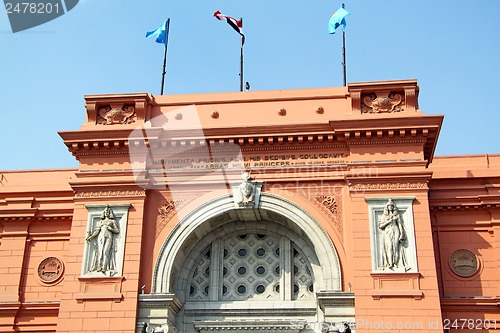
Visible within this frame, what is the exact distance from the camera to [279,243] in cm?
2009

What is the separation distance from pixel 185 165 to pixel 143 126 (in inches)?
64.2

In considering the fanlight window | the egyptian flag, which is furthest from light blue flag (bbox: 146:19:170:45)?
the fanlight window

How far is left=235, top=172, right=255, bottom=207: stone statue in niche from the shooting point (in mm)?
19219

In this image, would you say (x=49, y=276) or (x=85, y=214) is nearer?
(x=85, y=214)

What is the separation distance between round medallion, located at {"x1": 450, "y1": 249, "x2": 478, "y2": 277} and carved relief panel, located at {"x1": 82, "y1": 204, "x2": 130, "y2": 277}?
362 inches

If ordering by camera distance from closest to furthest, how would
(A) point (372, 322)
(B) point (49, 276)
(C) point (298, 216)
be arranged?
(A) point (372, 322) → (C) point (298, 216) → (B) point (49, 276)

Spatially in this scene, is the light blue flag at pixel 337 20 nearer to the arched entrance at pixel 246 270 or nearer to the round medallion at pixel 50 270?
the arched entrance at pixel 246 270

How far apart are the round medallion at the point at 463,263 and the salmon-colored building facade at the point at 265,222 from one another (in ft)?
0.18

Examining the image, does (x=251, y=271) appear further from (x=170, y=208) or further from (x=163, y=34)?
(x=163, y=34)

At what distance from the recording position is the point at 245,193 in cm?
1925

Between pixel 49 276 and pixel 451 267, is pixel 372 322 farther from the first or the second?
pixel 49 276

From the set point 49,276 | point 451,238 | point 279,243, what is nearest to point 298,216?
point 279,243

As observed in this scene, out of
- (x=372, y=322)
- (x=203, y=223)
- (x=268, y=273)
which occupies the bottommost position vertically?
(x=372, y=322)

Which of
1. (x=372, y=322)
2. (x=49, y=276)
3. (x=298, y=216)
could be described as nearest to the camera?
(x=372, y=322)
